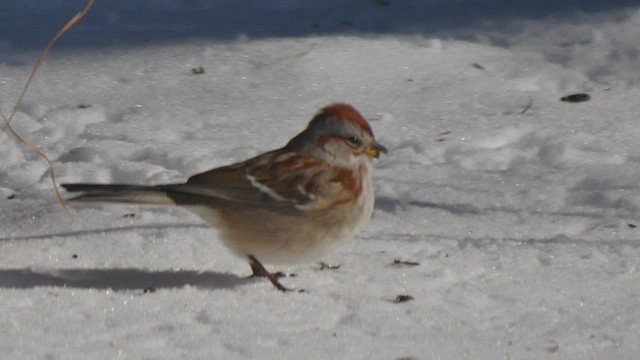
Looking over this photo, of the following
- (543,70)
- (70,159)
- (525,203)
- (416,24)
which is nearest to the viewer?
(525,203)

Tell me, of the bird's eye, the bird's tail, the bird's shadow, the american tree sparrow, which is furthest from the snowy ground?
the bird's eye

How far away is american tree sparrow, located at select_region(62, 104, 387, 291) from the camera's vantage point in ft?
16.5

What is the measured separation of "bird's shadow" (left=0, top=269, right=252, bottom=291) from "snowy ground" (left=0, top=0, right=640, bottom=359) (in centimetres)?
1

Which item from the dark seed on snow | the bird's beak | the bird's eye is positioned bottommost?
the dark seed on snow

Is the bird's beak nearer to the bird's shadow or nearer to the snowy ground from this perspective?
the snowy ground

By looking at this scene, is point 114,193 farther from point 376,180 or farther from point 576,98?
point 576,98

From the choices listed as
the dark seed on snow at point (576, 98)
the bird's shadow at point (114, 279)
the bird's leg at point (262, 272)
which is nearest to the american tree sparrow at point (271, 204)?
the bird's leg at point (262, 272)

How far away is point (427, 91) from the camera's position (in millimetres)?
7207

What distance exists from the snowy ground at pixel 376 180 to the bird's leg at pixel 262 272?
0.06 meters

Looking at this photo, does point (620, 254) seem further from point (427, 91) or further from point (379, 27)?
point (379, 27)

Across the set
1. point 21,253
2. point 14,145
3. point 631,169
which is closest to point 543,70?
point 631,169

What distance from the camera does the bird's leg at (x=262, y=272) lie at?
4984 mm

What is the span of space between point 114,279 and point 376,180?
1577 mm

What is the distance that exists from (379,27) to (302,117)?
55.2 inches
